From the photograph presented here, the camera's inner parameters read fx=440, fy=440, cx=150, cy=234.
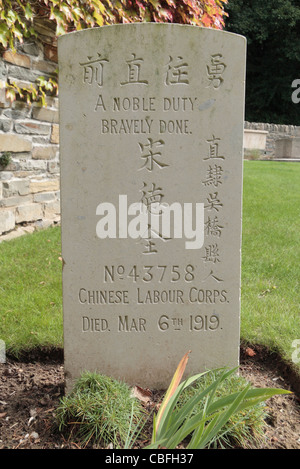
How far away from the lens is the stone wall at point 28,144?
4691 mm

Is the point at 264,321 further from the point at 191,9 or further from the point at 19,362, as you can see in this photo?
the point at 191,9

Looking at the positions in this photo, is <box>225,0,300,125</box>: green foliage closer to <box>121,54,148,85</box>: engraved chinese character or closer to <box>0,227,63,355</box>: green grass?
<box>0,227,63,355</box>: green grass

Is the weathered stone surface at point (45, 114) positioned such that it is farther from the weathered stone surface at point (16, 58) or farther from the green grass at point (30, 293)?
the green grass at point (30, 293)

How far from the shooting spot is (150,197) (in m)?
2.30

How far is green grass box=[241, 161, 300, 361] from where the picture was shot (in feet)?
9.68

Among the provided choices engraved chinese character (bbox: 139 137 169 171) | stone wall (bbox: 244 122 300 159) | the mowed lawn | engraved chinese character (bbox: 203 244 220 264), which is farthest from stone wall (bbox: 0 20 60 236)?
stone wall (bbox: 244 122 300 159)

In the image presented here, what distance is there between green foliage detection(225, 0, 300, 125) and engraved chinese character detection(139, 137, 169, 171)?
23.1 metres

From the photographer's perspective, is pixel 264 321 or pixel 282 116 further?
pixel 282 116

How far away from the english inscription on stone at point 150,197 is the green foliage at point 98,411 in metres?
0.15

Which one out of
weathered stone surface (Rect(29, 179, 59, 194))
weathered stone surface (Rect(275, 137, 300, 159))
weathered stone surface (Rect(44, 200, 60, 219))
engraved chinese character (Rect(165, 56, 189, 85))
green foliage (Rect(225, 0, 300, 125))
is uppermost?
green foliage (Rect(225, 0, 300, 125))

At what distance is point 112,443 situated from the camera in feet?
6.60

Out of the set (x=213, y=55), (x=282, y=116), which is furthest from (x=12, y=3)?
(x=282, y=116)

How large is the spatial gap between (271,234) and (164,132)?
347 centimetres

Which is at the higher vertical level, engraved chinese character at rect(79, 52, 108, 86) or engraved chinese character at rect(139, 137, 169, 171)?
engraved chinese character at rect(79, 52, 108, 86)
